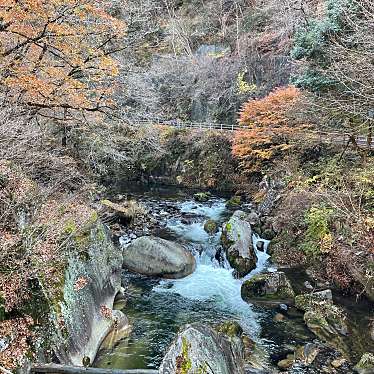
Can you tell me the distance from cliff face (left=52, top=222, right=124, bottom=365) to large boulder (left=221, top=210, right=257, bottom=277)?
4.04 meters

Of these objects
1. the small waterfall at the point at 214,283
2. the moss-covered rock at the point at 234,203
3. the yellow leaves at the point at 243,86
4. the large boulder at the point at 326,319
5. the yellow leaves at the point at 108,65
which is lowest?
the moss-covered rock at the point at 234,203

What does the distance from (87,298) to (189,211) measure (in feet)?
36.4

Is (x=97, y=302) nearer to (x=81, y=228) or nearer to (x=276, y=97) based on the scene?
(x=81, y=228)

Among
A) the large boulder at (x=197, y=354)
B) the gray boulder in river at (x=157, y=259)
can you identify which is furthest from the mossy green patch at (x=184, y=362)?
the gray boulder in river at (x=157, y=259)

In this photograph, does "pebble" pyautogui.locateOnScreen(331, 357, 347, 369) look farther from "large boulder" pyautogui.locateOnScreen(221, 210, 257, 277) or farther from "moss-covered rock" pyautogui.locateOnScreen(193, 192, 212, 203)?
"moss-covered rock" pyautogui.locateOnScreen(193, 192, 212, 203)

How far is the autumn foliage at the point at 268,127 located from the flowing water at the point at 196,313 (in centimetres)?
571

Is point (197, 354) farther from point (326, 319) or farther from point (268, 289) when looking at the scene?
point (268, 289)

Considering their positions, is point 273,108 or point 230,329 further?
point 273,108

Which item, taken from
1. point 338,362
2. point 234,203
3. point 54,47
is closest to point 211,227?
point 234,203

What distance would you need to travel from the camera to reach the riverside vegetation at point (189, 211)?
7.11 meters

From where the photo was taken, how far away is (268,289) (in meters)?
11.0

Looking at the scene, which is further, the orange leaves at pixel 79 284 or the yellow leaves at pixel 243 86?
the yellow leaves at pixel 243 86

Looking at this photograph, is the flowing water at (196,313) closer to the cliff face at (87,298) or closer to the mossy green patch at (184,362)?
the cliff face at (87,298)

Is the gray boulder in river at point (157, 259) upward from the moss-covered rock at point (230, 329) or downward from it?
downward
